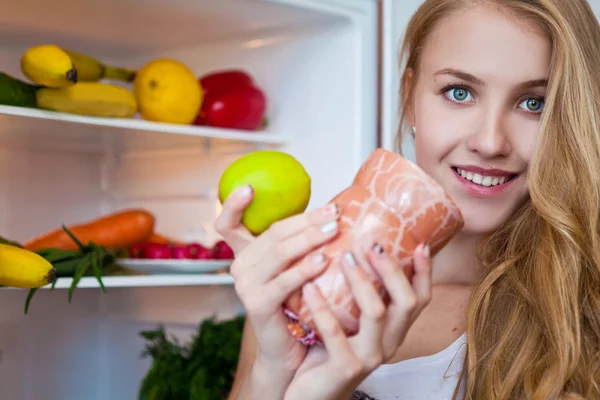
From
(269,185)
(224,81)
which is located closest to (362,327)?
(269,185)

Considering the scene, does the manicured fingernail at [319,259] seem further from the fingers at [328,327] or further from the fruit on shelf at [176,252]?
the fruit on shelf at [176,252]

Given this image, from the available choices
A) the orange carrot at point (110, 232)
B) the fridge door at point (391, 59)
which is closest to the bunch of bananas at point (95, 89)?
the orange carrot at point (110, 232)

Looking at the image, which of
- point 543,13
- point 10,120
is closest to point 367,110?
point 543,13

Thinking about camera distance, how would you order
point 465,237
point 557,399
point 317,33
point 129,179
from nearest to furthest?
point 557,399
point 465,237
point 317,33
point 129,179

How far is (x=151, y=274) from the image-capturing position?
151 cm

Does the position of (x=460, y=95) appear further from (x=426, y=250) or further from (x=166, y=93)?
(x=166, y=93)

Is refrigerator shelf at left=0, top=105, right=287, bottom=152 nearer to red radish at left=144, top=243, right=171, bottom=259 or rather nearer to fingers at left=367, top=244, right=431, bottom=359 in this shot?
red radish at left=144, top=243, right=171, bottom=259

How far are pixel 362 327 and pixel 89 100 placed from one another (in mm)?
817

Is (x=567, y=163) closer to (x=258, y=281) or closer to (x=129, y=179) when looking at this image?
(x=258, y=281)

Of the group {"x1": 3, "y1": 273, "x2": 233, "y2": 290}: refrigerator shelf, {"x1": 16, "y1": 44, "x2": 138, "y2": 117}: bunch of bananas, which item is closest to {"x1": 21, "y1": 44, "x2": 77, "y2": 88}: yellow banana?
{"x1": 16, "y1": 44, "x2": 138, "y2": 117}: bunch of bananas

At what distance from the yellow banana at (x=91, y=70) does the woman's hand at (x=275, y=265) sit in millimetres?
764

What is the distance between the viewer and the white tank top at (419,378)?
3.85ft

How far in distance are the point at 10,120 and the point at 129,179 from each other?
580 mm

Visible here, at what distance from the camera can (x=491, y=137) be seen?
106 cm
